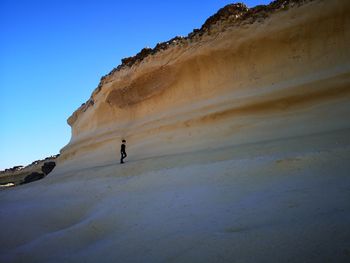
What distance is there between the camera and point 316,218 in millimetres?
2945

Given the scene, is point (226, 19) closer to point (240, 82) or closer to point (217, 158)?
point (240, 82)

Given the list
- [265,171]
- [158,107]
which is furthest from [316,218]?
[158,107]

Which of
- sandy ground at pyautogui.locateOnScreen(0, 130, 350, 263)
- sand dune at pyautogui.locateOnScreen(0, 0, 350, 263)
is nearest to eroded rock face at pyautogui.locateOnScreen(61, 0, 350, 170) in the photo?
sand dune at pyautogui.locateOnScreen(0, 0, 350, 263)

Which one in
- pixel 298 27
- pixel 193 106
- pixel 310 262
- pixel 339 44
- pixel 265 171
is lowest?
pixel 310 262

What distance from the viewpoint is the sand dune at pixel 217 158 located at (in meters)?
3.09

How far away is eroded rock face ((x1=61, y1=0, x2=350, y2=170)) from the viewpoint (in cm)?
805

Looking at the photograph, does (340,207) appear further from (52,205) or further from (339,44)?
(339,44)

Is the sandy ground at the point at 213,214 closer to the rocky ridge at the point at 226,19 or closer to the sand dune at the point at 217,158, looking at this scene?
the sand dune at the point at 217,158

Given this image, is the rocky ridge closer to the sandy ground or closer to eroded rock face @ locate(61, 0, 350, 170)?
eroded rock face @ locate(61, 0, 350, 170)

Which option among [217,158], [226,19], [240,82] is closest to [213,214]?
[217,158]

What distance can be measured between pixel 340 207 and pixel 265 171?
1.85 metres

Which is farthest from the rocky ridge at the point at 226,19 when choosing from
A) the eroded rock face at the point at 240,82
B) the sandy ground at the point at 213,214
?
the sandy ground at the point at 213,214

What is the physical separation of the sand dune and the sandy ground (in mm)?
20

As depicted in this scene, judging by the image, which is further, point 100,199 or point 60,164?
point 60,164
